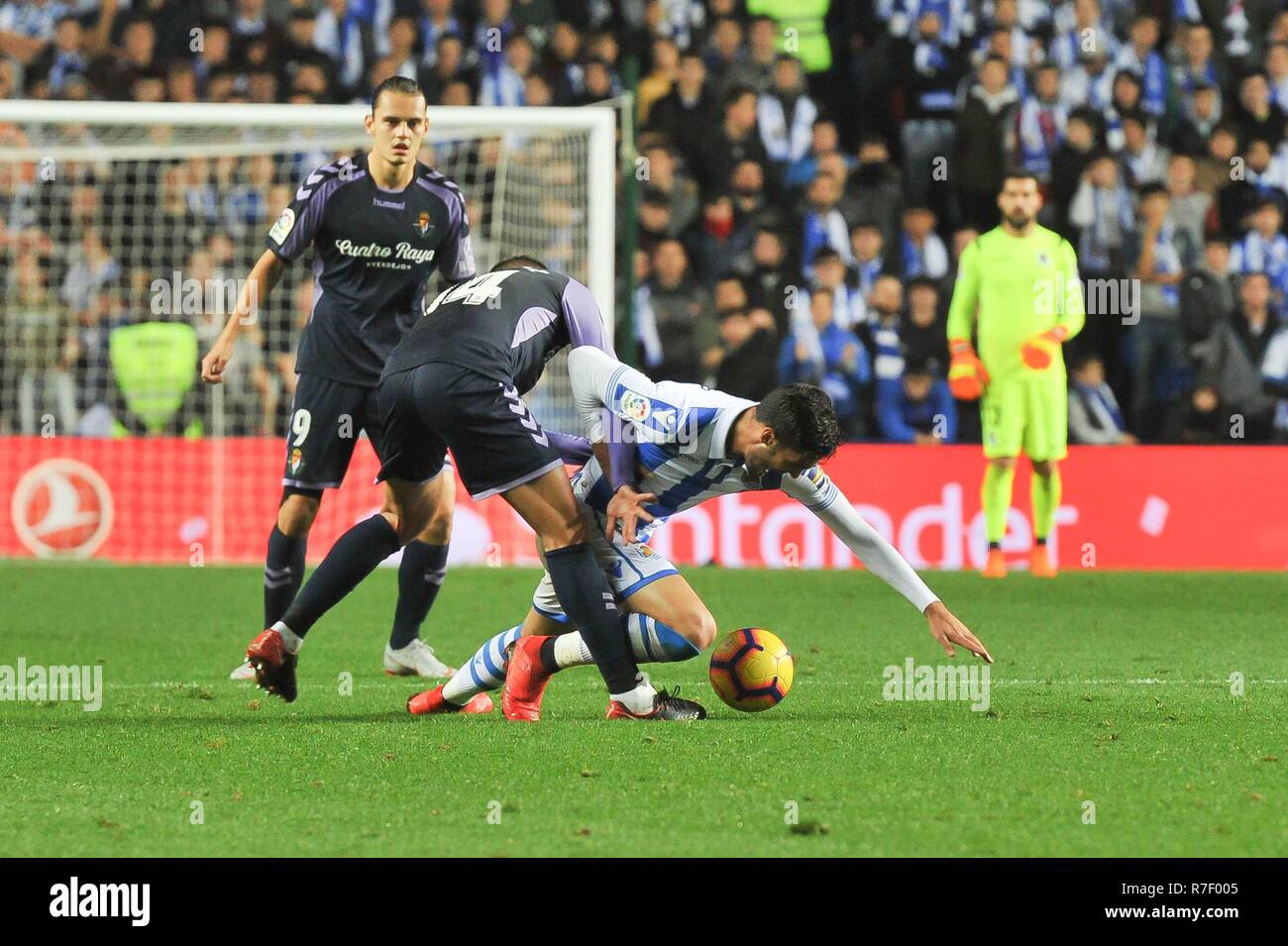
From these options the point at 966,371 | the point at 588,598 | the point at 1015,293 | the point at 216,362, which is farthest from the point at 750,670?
the point at 1015,293

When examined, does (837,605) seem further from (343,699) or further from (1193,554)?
(343,699)

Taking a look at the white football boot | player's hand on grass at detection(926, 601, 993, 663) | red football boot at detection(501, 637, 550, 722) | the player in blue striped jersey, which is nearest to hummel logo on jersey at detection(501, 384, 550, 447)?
the player in blue striped jersey

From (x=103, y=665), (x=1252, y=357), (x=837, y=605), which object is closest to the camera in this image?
(x=103, y=665)

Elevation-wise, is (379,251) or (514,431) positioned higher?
(379,251)

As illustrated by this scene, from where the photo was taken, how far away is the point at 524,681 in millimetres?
6145

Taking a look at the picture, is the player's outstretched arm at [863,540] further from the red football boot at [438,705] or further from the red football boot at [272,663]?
the red football boot at [272,663]

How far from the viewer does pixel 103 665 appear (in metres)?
7.98

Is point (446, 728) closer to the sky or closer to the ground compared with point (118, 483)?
closer to the ground

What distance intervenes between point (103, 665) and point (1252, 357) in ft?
29.9

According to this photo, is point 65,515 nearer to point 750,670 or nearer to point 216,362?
point 216,362

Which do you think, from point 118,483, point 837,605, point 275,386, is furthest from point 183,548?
point 837,605

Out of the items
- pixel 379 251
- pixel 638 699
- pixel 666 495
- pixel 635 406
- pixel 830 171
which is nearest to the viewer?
pixel 635 406

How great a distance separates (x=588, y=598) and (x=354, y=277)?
7.37 ft

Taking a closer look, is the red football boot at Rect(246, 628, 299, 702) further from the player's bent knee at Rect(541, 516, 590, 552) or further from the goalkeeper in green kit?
the goalkeeper in green kit
